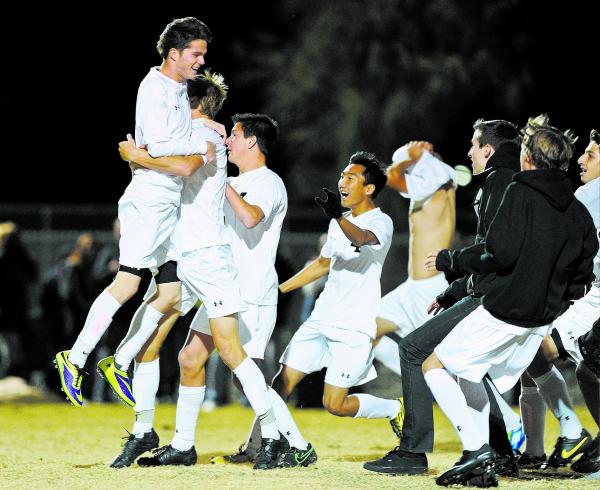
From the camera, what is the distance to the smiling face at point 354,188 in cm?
901

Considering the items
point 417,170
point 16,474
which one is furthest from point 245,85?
point 16,474

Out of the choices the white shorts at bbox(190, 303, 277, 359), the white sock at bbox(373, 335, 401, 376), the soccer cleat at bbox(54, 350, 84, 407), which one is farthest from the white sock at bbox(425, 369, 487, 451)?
the white sock at bbox(373, 335, 401, 376)

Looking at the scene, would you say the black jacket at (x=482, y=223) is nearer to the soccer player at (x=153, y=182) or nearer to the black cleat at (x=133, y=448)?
the soccer player at (x=153, y=182)

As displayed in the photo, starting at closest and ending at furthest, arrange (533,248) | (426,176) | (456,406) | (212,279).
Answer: (533,248), (456,406), (212,279), (426,176)

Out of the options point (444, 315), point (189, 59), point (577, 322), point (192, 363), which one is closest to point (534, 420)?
point (577, 322)

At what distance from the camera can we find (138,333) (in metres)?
8.38

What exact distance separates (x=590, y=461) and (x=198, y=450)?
3.48m

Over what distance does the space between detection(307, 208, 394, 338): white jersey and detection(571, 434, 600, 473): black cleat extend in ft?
5.81

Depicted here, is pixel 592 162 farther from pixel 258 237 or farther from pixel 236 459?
pixel 236 459

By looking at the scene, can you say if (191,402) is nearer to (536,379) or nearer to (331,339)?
(331,339)

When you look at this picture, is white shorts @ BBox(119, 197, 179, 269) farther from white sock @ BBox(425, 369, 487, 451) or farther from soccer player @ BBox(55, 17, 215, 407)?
white sock @ BBox(425, 369, 487, 451)

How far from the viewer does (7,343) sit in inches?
645

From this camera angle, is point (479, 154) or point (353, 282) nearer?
point (479, 154)

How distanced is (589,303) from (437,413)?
6.14 metres
